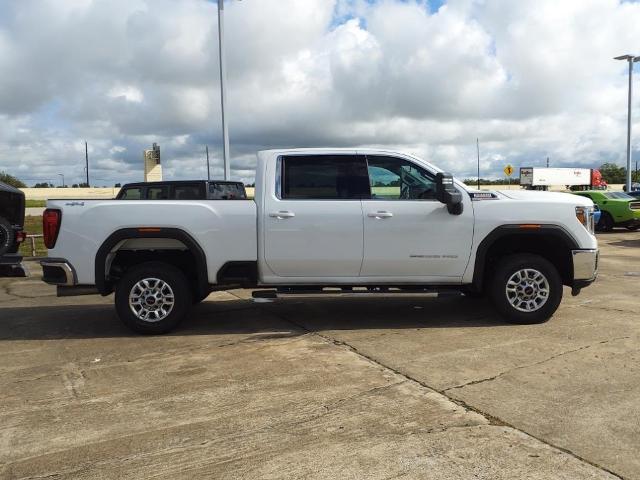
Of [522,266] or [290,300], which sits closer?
[522,266]

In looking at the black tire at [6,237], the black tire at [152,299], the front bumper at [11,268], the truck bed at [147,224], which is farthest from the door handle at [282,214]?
the black tire at [6,237]

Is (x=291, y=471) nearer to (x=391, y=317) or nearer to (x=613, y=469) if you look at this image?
(x=613, y=469)

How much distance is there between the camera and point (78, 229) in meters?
6.10

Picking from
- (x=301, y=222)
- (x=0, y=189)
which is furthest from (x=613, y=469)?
A: (x=0, y=189)

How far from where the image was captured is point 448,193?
610cm

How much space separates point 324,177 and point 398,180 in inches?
32.6

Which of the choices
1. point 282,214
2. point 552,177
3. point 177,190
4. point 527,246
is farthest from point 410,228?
point 552,177

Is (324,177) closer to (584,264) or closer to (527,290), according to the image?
(527,290)

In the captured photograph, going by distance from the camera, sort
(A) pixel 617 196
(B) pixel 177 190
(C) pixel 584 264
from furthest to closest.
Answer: (A) pixel 617 196 → (B) pixel 177 190 → (C) pixel 584 264

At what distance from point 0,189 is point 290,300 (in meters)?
5.12

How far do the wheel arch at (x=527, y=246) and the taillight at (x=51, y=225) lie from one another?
4550mm

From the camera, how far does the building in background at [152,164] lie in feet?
63.5

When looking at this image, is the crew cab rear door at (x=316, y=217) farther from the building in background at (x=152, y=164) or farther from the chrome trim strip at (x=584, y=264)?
the building in background at (x=152, y=164)

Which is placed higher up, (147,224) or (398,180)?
(398,180)
